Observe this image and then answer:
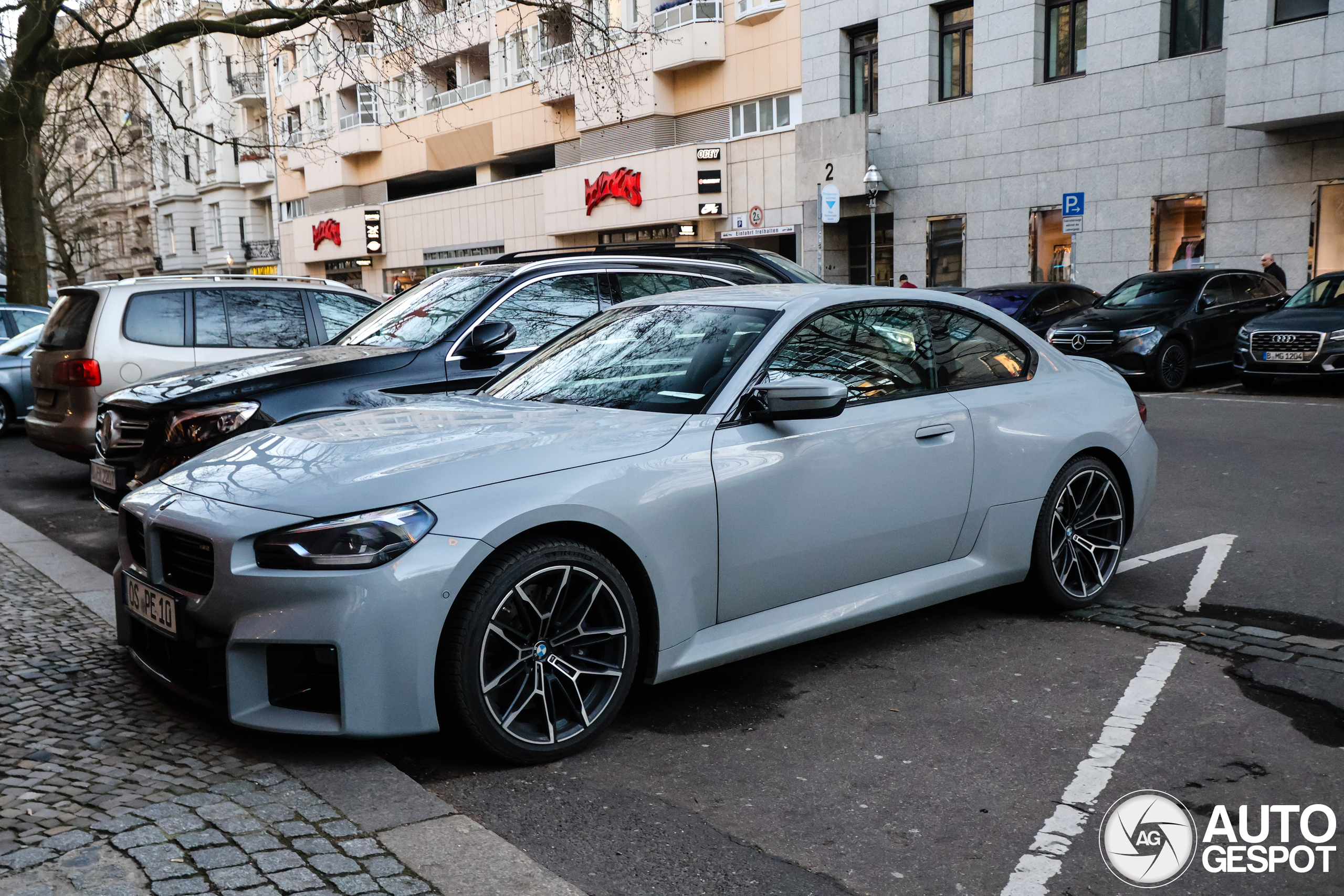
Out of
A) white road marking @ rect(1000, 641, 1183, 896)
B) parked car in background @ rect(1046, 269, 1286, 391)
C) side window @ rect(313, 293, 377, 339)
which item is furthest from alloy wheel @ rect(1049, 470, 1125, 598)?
parked car in background @ rect(1046, 269, 1286, 391)

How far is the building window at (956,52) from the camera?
27484 millimetres

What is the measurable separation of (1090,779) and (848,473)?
138 centimetres

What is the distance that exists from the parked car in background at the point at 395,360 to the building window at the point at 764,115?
25.1 m

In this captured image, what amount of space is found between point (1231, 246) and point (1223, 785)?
21.8 metres

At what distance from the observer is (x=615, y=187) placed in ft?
119

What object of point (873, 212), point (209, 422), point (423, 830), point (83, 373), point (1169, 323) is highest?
point (873, 212)

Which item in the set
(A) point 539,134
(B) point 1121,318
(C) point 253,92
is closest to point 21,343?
(B) point 1121,318

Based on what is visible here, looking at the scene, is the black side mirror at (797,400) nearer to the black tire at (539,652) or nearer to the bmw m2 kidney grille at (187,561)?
the black tire at (539,652)

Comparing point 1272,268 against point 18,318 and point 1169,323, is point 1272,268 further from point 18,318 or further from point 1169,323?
point 18,318

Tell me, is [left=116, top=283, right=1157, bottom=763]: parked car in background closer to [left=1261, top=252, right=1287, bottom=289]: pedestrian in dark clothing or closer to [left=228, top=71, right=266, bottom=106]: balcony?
[left=1261, top=252, right=1287, bottom=289]: pedestrian in dark clothing

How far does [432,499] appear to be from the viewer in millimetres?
3566

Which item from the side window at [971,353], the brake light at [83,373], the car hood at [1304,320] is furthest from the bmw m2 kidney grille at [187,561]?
the car hood at [1304,320]

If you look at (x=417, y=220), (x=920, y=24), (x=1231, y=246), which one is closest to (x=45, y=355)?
(x=1231, y=246)

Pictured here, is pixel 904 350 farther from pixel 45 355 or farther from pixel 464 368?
pixel 45 355
